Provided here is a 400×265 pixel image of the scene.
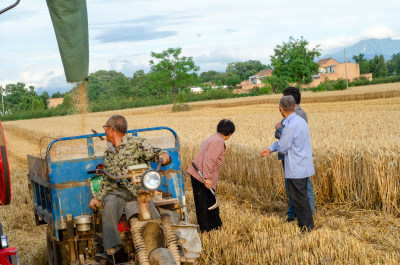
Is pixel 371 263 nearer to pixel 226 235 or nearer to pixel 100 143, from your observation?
pixel 226 235

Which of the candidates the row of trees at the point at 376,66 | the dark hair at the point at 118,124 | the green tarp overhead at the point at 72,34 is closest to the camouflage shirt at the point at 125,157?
the dark hair at the point at 118,124

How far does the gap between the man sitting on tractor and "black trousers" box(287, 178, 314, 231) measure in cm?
233

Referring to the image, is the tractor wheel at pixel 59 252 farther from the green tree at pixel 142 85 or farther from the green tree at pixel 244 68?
the green tree at pixel 244 68

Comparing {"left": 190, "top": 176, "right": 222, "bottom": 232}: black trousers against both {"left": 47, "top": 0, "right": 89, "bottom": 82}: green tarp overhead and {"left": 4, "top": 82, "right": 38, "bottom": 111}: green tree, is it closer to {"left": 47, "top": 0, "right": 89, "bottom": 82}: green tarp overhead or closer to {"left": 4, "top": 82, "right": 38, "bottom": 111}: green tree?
{"left": 47, "top": 0, "right": 89, "bottom": 82}: green tarp overhead

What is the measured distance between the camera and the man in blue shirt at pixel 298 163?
21.1ft

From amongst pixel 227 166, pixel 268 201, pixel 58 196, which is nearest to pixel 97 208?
pixel 58 196

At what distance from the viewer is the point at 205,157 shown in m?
6.70

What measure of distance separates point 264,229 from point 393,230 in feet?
5.71

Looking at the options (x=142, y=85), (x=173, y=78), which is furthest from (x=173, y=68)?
(x=142, y=85)

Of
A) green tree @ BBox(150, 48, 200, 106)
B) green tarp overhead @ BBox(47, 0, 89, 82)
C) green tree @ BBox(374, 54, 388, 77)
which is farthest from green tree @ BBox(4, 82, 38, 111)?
green tarp overhead @ BBox(47, 0, 89, 82)

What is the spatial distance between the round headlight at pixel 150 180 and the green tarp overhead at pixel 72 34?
1115 mm

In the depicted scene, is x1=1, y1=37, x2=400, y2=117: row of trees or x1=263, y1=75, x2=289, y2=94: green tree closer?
x1=1, y1=37, x2=400, y2=117: row of trees

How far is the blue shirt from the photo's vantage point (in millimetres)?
6434

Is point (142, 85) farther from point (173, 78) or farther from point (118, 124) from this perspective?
point (118, 124)
